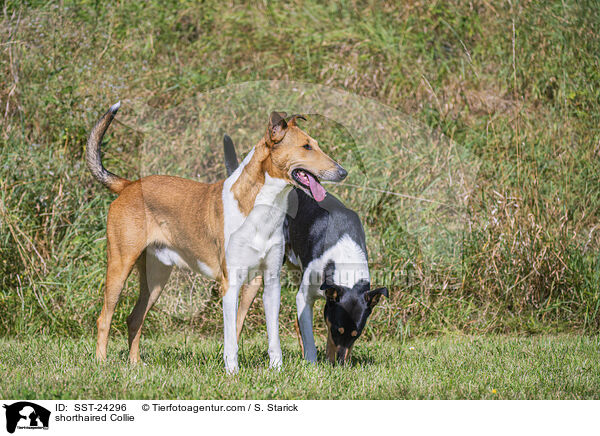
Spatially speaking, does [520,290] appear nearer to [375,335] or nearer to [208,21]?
[375,335]

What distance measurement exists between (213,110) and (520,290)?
15.4ft

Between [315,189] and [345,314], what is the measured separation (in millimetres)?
1142

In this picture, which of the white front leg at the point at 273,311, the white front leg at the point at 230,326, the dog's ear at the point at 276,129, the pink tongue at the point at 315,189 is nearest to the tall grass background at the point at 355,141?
the white front leg at the point at 273,311

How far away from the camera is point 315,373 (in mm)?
4957

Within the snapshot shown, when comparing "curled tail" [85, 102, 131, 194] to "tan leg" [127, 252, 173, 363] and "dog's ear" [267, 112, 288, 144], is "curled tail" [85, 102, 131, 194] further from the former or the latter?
"dog's ear" [267, 112, 288, 144]

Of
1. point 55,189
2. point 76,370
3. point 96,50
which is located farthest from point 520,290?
point 96,50

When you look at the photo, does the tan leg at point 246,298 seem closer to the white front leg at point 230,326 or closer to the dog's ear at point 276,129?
the white front leg at point 230,326

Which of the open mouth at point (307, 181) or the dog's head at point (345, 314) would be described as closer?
the open mouth at point (307, 181)

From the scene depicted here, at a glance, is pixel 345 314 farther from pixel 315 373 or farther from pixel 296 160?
pixel 296 160

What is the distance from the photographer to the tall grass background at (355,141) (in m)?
7.17

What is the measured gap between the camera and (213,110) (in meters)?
9.25
